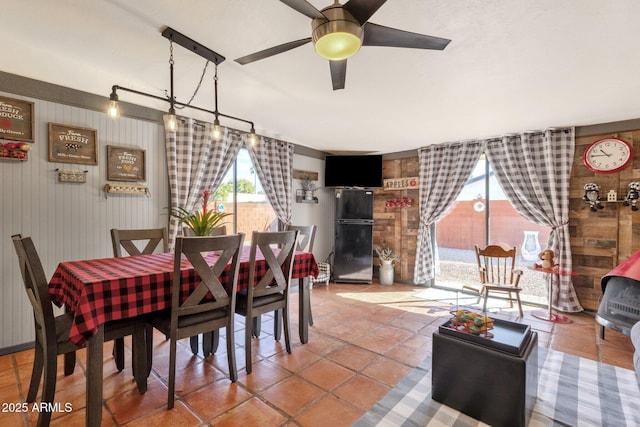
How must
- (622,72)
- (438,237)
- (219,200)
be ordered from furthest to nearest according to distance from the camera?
(438,237) < (219,200) < (622,72)

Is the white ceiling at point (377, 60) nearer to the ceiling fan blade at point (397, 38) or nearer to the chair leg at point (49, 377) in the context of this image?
the ceiling fan blade at point (397, 38)

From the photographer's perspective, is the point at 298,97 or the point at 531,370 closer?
the point at 531,370

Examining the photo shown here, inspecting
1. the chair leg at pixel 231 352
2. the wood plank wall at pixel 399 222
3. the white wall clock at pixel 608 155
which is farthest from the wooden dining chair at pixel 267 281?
the white wall clock at pixel 608 155

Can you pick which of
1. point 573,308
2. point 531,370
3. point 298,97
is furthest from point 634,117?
point 298,97

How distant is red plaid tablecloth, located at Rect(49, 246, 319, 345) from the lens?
5.25 ft

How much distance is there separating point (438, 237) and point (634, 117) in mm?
2697

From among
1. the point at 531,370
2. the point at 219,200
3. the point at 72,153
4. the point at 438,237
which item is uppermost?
the point at 72,153

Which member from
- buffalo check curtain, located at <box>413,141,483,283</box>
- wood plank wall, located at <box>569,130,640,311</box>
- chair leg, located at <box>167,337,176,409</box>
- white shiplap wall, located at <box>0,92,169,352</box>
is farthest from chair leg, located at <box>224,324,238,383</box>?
wood plank wall, located at <box>569,130,640,311</box>

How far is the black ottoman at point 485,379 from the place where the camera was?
1.67 m

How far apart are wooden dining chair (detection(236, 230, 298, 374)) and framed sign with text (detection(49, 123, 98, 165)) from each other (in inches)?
77.3

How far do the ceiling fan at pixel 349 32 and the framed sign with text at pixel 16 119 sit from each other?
7.96ft

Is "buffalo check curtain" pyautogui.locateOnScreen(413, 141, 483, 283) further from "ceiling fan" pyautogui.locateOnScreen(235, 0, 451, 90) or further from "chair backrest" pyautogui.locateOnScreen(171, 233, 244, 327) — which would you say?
"chair backrest" pyautogui.locateOnScreen(171, 233, 244, 327)

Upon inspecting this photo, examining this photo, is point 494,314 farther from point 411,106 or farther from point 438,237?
point 411,106

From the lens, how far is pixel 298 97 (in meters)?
3.00
